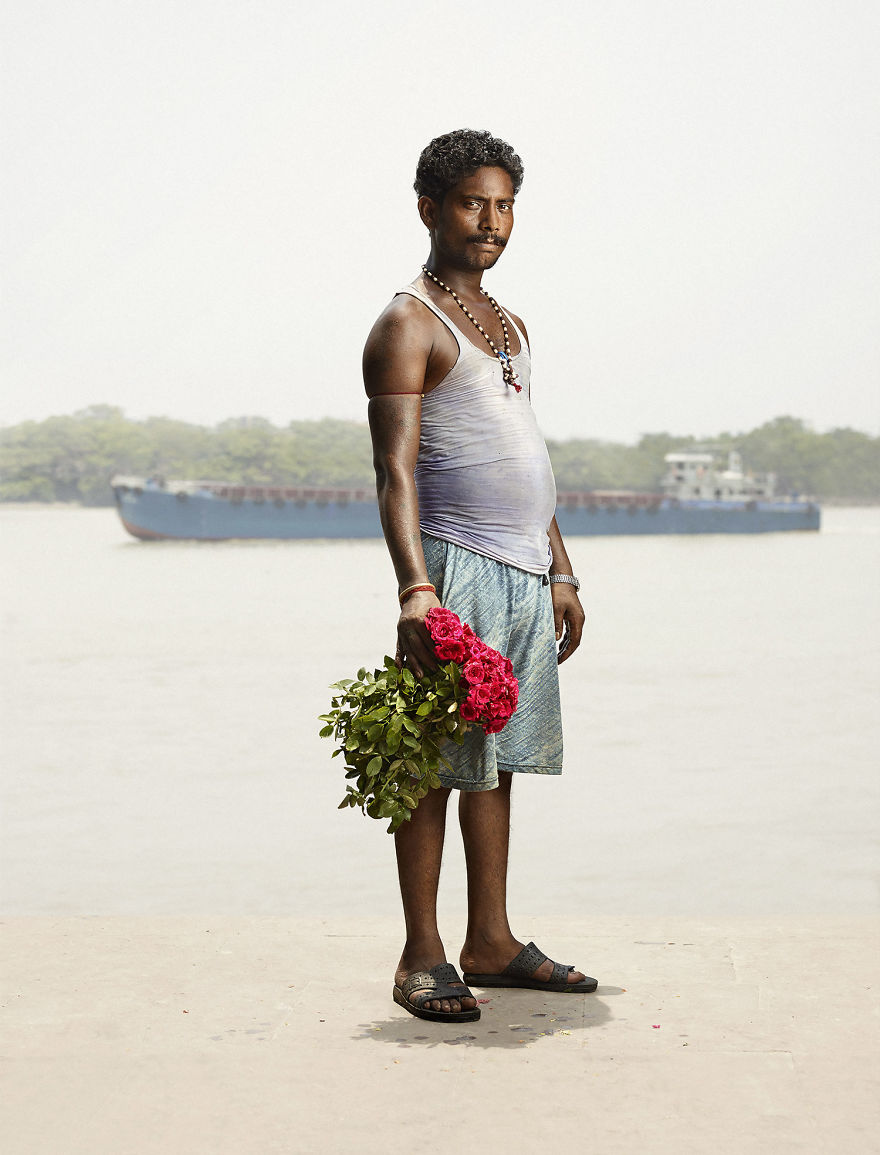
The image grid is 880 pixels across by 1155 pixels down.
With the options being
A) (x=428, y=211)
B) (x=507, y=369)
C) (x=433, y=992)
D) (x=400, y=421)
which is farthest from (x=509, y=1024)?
(x=428, y=211)

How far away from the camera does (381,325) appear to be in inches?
110

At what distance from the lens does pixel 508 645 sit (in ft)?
9.51

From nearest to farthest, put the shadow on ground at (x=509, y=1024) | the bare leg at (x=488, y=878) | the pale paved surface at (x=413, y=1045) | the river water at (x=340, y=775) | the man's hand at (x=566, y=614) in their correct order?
the pale paved surface at (x=413, y=1045)
the shadow on ground at (x=509, y=1024)
the bare leg at (x=488, y=878)
the man's hand at (x=566, y=614)
the river water at (x=340, y=775)

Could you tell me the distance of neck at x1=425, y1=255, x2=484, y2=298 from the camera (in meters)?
2.92

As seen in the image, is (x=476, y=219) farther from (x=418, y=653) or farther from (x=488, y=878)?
(x=488, y=878)

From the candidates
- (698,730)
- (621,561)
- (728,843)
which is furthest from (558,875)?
(621,561)

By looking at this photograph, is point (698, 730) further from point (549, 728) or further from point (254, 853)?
point (549, 728)

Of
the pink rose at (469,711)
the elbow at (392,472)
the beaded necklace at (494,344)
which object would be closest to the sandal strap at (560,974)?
the pink rose at (469,711)

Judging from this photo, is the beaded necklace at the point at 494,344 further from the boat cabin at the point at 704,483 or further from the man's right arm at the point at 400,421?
the boat cabin at the point at 704,483

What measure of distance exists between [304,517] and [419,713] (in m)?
47.6

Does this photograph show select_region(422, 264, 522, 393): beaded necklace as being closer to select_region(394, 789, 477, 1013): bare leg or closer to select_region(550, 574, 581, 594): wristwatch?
select_region(550, 574, 581, 594): wristwatch

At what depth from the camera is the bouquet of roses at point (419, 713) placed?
2.64 m

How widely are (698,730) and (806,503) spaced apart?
50.2 meters

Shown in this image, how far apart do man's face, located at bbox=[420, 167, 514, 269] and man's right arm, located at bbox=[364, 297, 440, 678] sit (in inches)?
5.5
